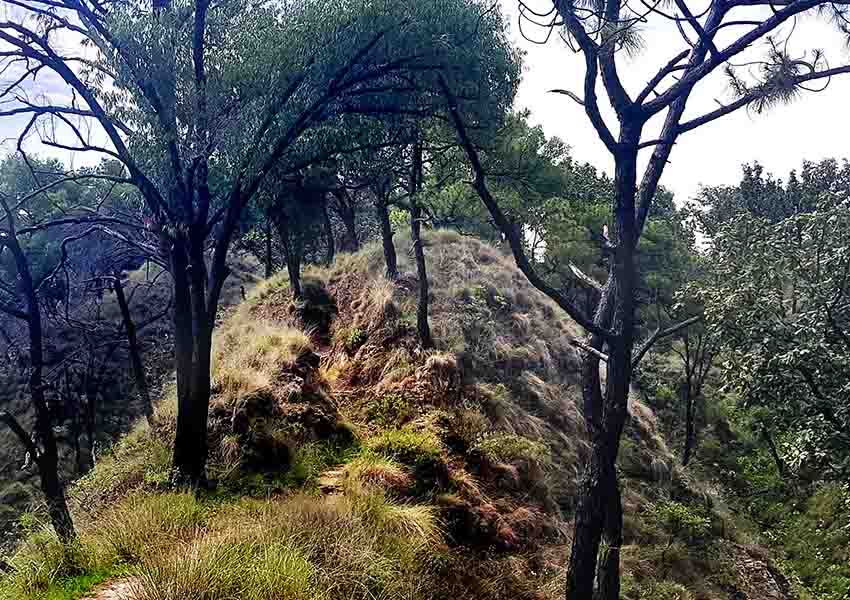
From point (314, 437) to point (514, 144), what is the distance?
561 cm

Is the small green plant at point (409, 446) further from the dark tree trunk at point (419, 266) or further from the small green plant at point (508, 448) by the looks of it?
the dark tree trunk at point (419, 266)

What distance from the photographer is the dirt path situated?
3.44 meters

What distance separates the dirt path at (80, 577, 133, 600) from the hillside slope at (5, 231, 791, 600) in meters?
0.06

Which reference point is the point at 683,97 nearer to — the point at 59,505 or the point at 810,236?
the point at 810,236

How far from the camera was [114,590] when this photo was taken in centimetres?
359

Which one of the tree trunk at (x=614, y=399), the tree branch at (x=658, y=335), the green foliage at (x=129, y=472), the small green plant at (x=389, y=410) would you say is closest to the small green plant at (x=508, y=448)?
the small green plant at (x=389, y=410)

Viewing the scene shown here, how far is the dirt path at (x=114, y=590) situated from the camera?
3436 millimetres

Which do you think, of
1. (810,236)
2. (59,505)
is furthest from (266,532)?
(810,236)

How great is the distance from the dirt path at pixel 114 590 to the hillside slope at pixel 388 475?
0.19 ft

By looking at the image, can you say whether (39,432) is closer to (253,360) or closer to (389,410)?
(253,360)

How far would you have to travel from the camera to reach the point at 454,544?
6180 mm

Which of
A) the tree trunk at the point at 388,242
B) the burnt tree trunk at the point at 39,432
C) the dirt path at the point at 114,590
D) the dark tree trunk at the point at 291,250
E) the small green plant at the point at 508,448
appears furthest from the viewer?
the dark tree trunk at the point at 291,250

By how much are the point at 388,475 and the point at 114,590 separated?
3.29 m

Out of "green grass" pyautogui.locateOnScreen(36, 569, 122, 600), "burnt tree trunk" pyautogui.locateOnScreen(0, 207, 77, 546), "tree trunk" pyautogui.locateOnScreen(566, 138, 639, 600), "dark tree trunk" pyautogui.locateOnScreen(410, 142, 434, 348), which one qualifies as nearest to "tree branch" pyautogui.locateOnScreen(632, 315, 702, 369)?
"tree trunk" pyautogui.locateOnScreen(566, 138, 639, 600)
